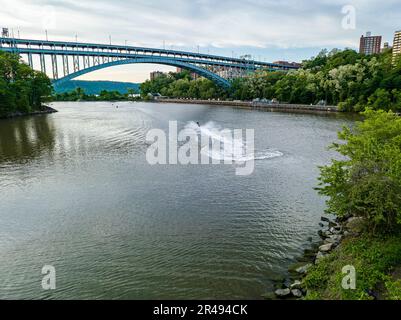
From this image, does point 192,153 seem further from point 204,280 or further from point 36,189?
point 204,280

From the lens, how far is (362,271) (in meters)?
6.70

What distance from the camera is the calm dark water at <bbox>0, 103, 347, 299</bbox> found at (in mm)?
7680

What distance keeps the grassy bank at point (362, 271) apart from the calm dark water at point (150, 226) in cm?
106

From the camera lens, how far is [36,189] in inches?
554

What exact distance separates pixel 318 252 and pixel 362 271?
1.85 metres

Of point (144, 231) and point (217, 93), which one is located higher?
point (217, 93)

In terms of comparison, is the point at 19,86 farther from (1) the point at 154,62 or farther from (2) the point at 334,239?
(2) the point at 334,239

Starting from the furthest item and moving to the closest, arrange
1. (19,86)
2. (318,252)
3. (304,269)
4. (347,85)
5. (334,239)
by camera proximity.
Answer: (347,85) → (19,86) → (334,239) → (318,252) → (304,269)

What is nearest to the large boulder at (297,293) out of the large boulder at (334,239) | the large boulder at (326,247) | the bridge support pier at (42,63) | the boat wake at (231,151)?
the large boulder at (326,247)

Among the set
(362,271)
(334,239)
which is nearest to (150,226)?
(334,239)

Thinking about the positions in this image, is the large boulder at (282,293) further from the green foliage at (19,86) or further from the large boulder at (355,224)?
the green foliage at (19,86)

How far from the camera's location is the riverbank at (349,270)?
20.1 feet
